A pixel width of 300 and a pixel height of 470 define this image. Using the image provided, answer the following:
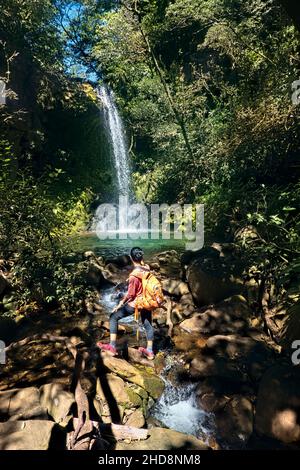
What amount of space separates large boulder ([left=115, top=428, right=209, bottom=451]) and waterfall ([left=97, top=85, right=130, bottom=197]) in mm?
23151

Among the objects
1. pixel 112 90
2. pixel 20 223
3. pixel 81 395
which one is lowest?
pixel 81 395

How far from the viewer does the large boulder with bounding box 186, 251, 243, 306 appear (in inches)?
391

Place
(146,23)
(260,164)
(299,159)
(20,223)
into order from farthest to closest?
(146,23) < (260,164) < (299,159) < (20,223)

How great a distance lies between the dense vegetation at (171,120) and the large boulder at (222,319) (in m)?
1.08

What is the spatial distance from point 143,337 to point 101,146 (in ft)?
52.9

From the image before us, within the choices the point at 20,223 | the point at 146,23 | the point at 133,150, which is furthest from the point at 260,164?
the point at 133,150

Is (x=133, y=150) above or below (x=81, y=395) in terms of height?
above

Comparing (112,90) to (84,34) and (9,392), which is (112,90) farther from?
(9,392)

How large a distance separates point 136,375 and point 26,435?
277 centimetres

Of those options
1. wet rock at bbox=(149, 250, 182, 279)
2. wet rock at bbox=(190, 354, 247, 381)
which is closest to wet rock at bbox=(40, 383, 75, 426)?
wet rock at bbox=(190, 354, 247, 381)

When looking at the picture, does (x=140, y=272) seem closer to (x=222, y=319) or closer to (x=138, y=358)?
(x=138, y=358)

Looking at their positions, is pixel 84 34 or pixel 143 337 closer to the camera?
pixel 143 337

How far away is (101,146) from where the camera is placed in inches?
869

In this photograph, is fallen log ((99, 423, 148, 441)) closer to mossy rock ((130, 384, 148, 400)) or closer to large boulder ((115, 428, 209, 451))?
large boulder ((115, 428, 209, 451))
